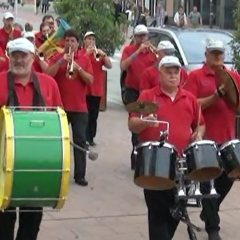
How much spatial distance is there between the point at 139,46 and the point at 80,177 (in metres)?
2.58

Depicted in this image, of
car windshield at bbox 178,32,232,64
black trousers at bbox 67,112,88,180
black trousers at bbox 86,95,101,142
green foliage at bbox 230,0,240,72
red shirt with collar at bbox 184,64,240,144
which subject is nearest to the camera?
red shirt with collar at bbox 184,64,240,144

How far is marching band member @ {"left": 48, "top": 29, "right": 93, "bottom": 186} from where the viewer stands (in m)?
9.34

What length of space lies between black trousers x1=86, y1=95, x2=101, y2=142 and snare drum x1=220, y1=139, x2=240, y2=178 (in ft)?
19.1

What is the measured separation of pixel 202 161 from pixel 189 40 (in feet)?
31.5

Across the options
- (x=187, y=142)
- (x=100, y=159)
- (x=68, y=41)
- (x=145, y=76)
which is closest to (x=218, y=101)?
(x=187, y=142)

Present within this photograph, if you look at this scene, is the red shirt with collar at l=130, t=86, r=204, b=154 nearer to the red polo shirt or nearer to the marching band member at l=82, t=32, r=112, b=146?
the red polo shirt

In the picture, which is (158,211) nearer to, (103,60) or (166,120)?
(166,120)

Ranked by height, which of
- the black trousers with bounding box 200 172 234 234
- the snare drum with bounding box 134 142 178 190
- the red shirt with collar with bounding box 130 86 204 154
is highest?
the red shirt with collar with bounding box 130 86 204 154

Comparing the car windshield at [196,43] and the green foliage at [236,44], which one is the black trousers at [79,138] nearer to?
the green foliage at [236,44]

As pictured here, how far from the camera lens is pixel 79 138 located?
9.32m

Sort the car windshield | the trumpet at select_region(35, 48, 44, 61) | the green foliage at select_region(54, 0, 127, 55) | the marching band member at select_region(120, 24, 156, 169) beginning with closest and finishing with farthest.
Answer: the trumpet at select_region(35, 48, 44, 61)
the marching band member at select_region(120, 24, 156, 169)
the car windshield
the green foliage at select_region(54, 0, 127, 55)

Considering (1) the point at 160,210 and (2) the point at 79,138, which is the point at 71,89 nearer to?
(2) the point at 79,138

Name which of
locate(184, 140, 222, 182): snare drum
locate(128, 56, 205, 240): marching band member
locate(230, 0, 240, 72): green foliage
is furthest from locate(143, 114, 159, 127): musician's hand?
locate(230, 0, 240, 72): green foliage

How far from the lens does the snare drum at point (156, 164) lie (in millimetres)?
5652
